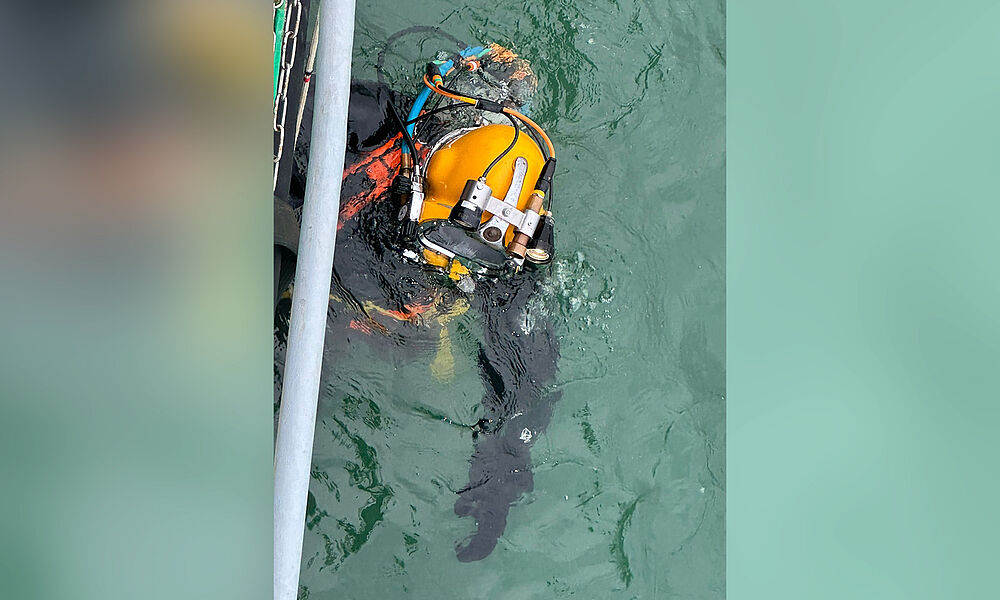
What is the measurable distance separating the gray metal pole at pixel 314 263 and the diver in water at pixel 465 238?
908mm

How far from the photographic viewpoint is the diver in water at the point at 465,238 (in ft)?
6.69

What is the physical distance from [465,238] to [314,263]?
100 cm

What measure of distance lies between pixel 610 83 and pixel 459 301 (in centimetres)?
87

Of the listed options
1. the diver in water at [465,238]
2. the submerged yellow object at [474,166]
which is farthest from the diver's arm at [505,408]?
the submerged yellow object at [474,166]

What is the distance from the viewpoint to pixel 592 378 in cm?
240

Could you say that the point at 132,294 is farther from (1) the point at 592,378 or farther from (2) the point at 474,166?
(1) the point at 592,378

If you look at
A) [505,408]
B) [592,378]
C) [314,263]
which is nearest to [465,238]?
[505,408]

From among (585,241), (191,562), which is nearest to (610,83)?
(585,241)

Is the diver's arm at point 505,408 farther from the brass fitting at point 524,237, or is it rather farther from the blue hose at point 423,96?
the blue hose at point 423,96

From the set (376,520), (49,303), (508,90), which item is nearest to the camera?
(49,303)

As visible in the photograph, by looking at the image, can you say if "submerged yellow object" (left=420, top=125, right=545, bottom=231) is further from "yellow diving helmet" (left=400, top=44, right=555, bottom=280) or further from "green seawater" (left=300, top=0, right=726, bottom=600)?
"green seawater" (left=300, top=0, right=726, bottom=600)

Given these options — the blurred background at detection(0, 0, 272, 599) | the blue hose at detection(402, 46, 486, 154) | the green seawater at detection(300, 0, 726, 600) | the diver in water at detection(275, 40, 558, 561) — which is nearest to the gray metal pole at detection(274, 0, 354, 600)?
the blurred background at detection(0, 0, 272, 599)
